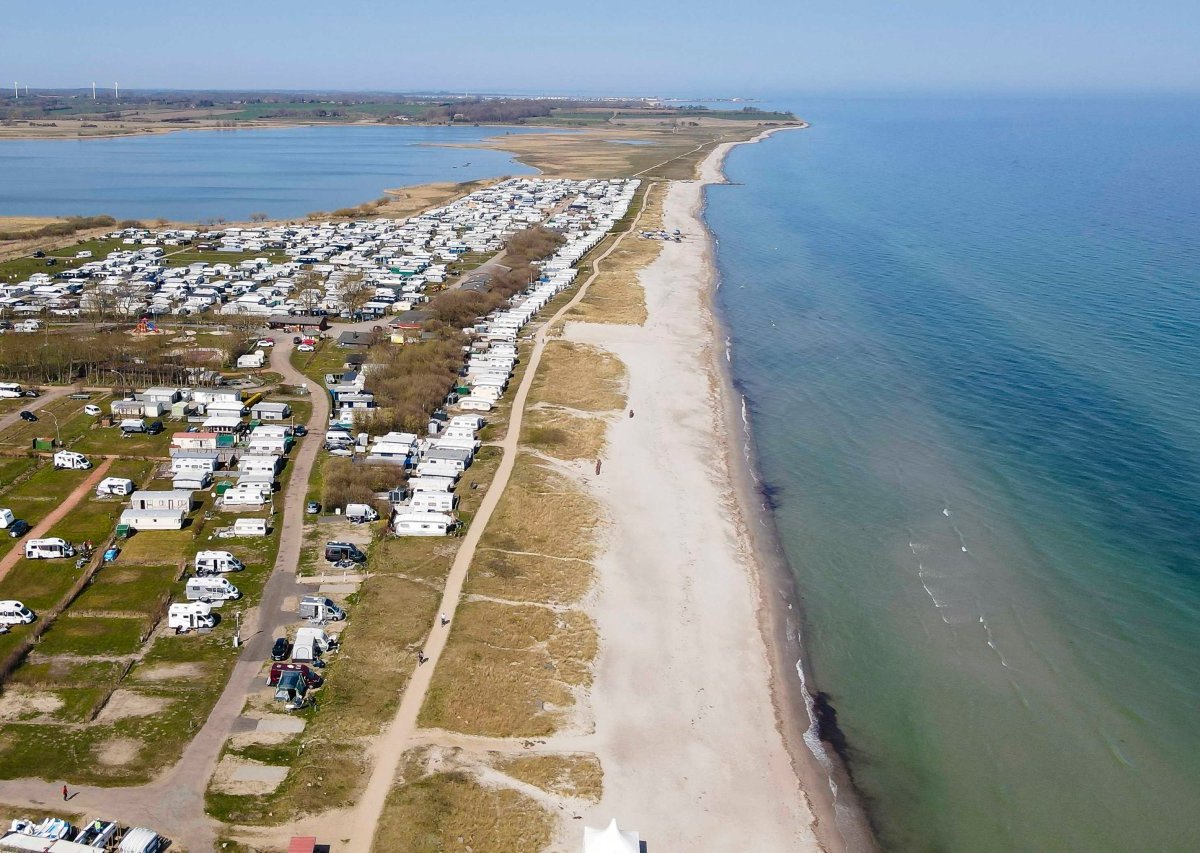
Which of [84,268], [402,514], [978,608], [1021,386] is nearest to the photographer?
[978,608]

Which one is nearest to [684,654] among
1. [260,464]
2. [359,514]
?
[359,514]

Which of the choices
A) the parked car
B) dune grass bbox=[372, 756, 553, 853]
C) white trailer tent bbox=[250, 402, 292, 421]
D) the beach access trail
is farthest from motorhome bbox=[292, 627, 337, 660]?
white trailer tent bbox=[250, 402, 292, 421]

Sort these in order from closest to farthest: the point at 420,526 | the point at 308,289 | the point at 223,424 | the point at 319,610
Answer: the point at 319,610, the point at 420,526, the point at 223,424, the point at 308,289

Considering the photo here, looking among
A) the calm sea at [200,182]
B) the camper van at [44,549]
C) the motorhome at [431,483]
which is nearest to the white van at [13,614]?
the camper van at [44,549]

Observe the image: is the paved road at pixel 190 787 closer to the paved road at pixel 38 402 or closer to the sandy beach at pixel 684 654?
the sandy beach at pixel 684 654

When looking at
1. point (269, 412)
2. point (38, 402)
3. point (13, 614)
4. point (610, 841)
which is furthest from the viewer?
point (38, 402)

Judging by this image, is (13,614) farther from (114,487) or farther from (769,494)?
(769,494)

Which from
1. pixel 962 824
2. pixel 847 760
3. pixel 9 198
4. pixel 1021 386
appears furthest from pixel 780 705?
pixel 9 198

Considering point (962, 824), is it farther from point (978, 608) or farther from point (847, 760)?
point (978, 608)
